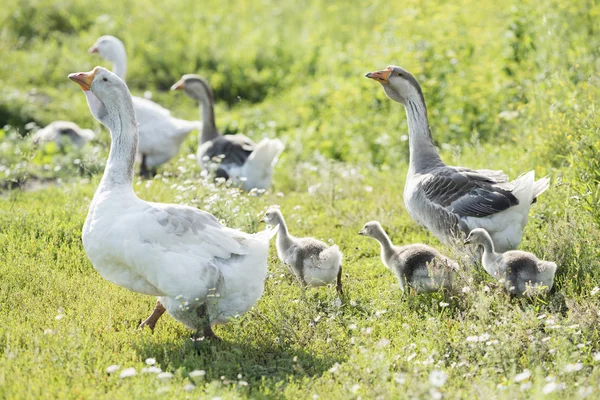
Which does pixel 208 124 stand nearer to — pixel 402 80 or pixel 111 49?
pixel 111 49

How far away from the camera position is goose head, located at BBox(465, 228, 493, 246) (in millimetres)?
6734

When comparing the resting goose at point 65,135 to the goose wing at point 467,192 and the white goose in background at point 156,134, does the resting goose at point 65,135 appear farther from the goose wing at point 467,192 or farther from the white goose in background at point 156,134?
the goose wing at point 467,192

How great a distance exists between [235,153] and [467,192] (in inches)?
187

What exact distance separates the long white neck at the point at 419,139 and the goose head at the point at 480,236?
53.7 inches

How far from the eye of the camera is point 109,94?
635cm

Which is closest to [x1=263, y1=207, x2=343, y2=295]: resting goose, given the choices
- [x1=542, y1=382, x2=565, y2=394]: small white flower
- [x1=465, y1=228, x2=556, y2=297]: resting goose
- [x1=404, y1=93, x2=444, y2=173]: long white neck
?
[x1=465, y1=228, x2=556, y2=297]: resting goose

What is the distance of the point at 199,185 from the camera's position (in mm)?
9086

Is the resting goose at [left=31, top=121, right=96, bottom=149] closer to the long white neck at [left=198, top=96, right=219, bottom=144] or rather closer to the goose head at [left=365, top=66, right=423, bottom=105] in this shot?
the long white neck at [left=198, top=96, right=219, bottom=144]

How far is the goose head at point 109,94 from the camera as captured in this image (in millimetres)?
6340

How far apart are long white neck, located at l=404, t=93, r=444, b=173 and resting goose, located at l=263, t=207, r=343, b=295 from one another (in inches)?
64.8

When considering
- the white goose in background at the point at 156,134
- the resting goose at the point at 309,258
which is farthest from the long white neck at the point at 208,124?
the resting goose at the point at 309,258

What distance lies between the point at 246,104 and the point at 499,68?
19.9 ft

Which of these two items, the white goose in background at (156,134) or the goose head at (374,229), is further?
the white goose in background at (156,134)

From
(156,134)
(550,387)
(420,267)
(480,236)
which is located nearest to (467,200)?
(480,236)
